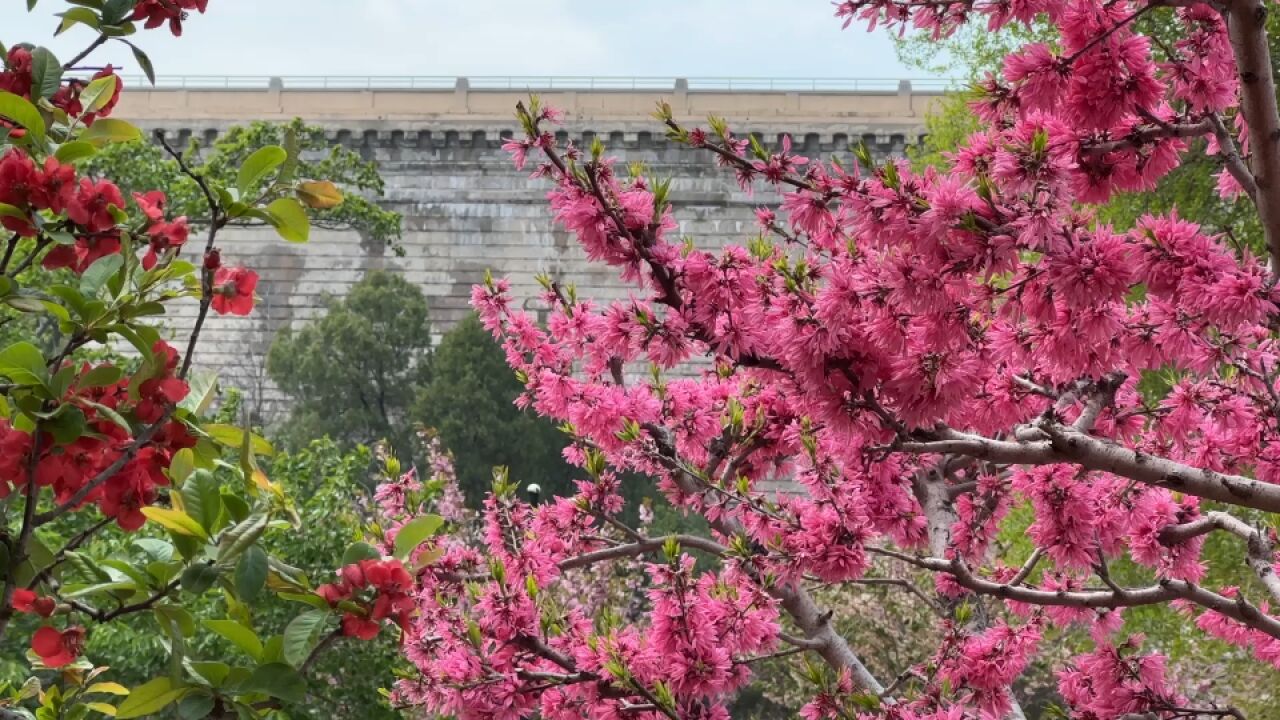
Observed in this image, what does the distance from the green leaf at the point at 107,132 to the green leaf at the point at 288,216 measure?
0.27 metres

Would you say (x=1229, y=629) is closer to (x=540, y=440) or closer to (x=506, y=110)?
(x=540, y=440)

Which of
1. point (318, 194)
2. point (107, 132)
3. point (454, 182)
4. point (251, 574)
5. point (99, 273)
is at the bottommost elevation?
point (251, 574)

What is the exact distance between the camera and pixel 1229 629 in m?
4.41

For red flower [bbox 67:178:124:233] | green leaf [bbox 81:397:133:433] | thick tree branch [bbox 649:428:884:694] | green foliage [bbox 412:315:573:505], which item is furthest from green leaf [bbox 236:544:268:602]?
green foliage [bbox 412:315:573:505]

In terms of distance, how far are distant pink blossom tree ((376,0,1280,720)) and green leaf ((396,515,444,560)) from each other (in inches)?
14.7

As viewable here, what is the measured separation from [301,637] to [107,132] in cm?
86

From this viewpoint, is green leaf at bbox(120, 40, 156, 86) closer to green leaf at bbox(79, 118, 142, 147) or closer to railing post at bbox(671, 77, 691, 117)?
green leaf at bbox(79, 118, 142, 147)

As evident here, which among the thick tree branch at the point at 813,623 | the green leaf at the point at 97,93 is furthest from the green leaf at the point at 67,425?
the thick tree branch at the point at 813,623

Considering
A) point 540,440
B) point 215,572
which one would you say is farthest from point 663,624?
point 540,440

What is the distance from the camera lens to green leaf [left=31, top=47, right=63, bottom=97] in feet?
6.52

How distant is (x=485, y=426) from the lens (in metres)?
20.8

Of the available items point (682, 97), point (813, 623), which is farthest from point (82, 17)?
point (682, 97)

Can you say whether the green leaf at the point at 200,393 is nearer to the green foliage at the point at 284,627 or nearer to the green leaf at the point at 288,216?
the green leaf at the point at 288,216

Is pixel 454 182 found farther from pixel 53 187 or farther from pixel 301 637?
pixel 301 637
